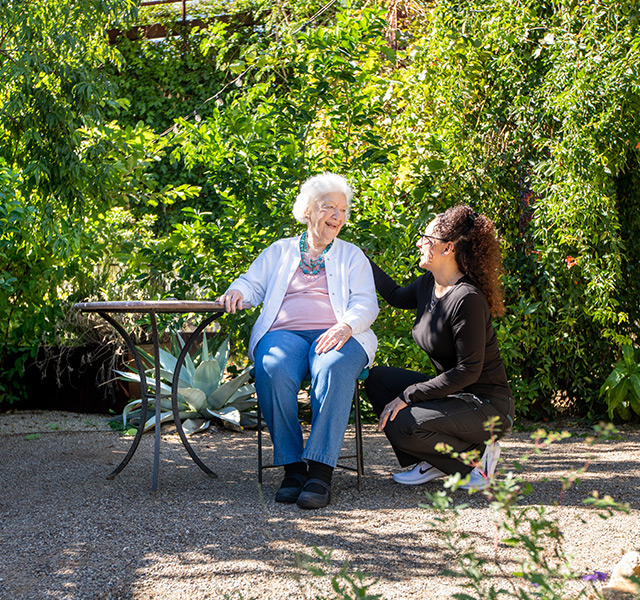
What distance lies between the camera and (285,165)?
13.2 feet

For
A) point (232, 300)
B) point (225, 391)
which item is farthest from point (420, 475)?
point (225, 391)

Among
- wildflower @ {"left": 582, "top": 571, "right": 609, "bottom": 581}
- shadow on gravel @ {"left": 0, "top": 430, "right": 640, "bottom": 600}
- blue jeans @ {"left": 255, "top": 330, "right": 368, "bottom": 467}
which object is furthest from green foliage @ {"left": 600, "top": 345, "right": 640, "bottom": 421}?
wildflower @ {"left": 582, "top": 571, "right": 609, "bottom": 581}

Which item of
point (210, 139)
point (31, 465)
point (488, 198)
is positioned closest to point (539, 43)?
point (488, 198)

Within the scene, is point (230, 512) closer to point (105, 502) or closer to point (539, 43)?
point (105, 502)

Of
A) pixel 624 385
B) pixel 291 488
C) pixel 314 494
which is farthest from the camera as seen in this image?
pixel 624 385

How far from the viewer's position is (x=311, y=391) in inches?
114

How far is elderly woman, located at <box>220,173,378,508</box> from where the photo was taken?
280cm

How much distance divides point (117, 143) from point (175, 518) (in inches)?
86.1

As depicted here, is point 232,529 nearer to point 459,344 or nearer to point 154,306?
point 154,306

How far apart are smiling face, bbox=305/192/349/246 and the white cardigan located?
0.22 ft

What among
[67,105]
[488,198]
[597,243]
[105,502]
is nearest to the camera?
[105,502]

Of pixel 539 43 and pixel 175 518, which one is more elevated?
pixel 539 43

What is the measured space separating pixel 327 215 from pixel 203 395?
1714 mm

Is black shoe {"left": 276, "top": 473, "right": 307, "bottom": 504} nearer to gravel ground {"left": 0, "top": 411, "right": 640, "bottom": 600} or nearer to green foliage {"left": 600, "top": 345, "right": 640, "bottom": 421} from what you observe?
gravel ground {"left": 0, "top": 411, "right": 640, "bottom": 600}
